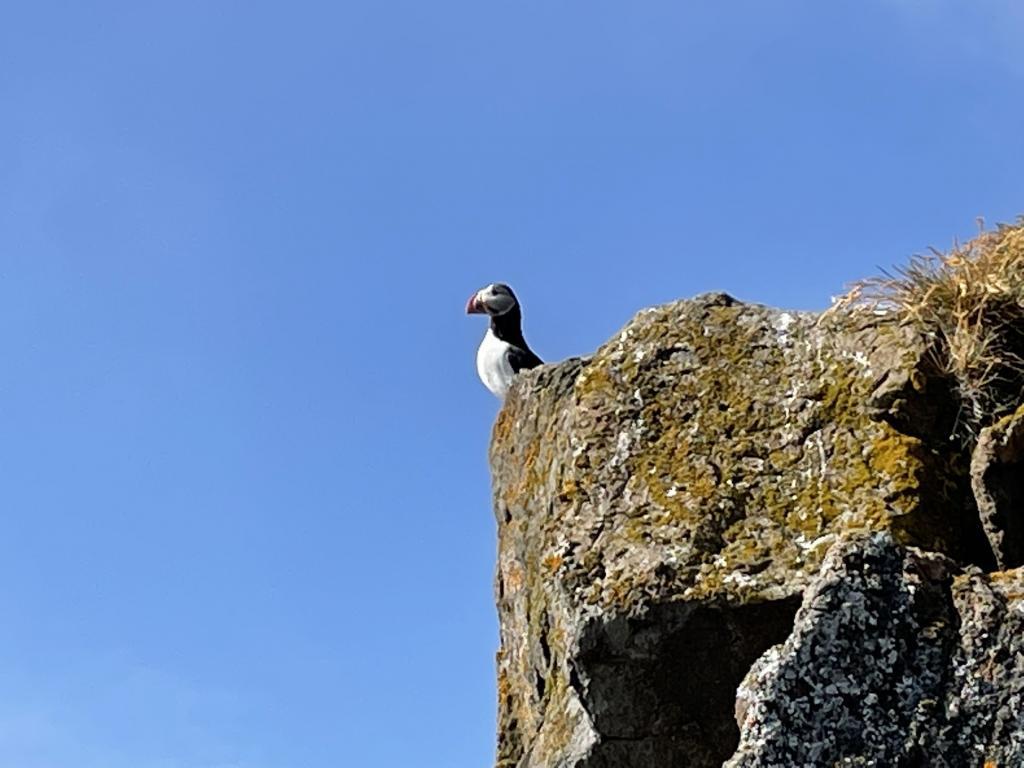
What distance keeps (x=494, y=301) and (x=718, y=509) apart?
25.7 feet

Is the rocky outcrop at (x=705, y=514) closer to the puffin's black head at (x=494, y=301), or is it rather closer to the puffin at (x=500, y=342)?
the puffin at (x=500, y=342)

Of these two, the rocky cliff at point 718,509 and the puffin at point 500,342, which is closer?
the rocky cliff at point 718,509

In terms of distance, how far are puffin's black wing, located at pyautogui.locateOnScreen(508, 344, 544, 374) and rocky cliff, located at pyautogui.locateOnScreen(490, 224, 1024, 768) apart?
449 centimetres

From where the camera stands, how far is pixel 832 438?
679cm

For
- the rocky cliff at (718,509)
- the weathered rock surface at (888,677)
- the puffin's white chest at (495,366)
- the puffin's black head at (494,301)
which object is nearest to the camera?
the weathered rock surface at (888,677)

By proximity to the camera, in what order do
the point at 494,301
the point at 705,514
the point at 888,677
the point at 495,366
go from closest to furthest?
the point at 888,677
the point at 705,514
the point at 495,366
the point at 494,301

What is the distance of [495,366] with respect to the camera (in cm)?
1251

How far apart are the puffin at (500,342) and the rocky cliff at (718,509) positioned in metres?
4.10

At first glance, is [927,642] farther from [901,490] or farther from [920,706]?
[901,490]

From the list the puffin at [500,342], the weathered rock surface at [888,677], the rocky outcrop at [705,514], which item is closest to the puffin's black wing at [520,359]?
the puffin at [500,342]

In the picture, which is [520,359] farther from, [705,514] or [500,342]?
[705,514]

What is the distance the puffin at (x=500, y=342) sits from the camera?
12359 millimetres

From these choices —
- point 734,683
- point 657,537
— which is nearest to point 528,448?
point 657,537

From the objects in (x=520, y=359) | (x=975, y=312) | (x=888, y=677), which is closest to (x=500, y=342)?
(x=520, y=359)
